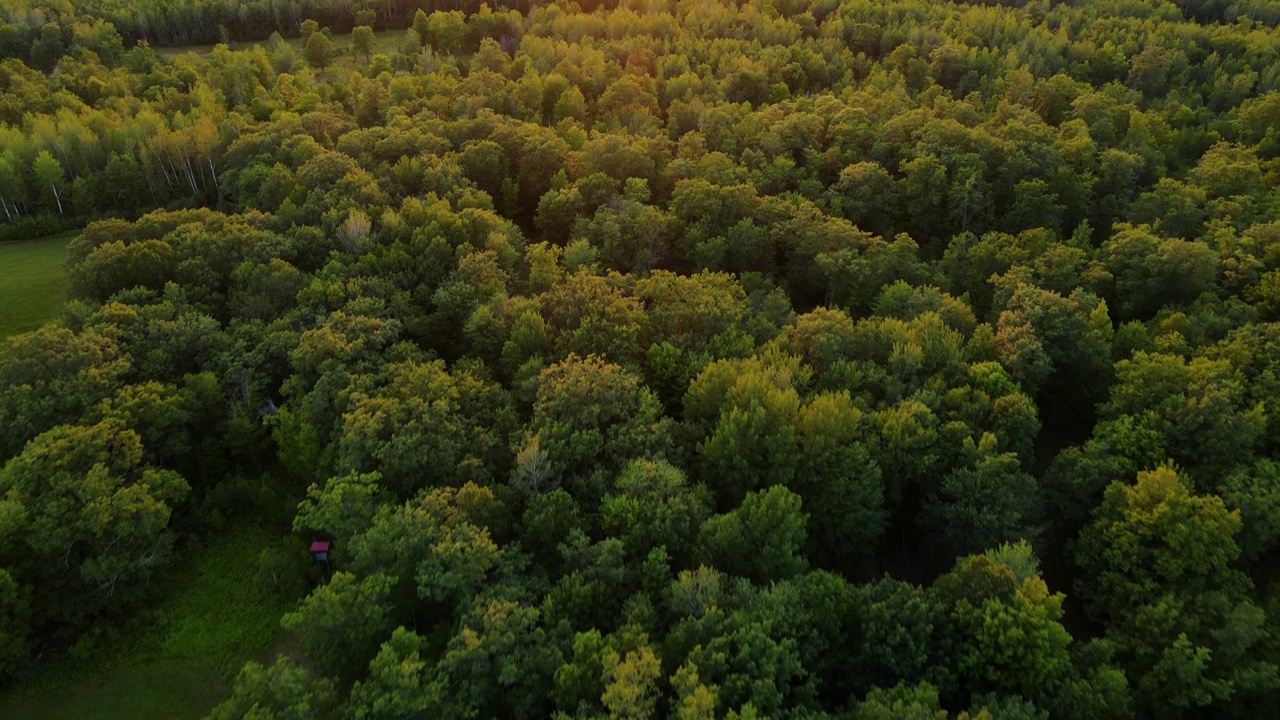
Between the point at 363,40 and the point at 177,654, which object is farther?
the point at 363,40

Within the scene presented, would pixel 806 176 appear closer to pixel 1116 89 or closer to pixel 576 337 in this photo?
Result: pixel 576 337

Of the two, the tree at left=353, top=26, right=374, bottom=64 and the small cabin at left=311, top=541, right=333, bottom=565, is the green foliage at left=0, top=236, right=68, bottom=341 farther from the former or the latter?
the tree at left=353, top=26, right=374, bottom=64

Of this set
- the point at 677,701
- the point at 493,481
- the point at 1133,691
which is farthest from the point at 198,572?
the point at 1133,691

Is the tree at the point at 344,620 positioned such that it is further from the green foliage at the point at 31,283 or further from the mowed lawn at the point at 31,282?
the mowed lawn at the point at 31,282

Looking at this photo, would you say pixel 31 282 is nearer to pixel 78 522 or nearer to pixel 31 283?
pixel 31 283

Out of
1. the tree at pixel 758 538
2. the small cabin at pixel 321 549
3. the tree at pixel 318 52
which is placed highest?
the tree at pixel 318 52

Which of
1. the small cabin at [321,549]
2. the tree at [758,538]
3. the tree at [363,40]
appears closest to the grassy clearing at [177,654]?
the small cabin at [321,549]

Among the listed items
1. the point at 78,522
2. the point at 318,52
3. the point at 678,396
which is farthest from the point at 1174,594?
the point at 318,52
